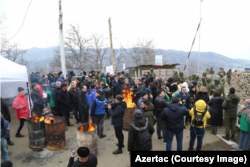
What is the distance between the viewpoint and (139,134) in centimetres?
322

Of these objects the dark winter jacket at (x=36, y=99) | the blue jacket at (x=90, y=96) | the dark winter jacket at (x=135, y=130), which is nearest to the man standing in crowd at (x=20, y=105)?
the dark winter jacket at (x=36, y=99)

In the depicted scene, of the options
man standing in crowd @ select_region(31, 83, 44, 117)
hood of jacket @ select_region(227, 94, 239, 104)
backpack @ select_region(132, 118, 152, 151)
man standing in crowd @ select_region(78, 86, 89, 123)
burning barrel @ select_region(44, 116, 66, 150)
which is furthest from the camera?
man standing in crowd @ select_region(78, 86, 89, 123)

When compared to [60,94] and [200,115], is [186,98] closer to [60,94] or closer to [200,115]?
[200,115]

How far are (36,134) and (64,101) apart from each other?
171cm

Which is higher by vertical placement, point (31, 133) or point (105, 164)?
point (31, 133)

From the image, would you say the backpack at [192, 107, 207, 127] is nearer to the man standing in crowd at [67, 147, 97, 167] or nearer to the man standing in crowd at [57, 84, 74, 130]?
the man standing in crowd at [67, 147, 97, 167]

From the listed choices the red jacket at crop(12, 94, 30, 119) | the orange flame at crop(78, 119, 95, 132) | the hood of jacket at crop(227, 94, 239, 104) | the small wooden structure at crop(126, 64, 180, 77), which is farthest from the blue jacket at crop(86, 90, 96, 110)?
the small wooden structure at crop(126, 64, 180, 77)

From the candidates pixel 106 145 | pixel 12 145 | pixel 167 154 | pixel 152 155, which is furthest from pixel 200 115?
pixel 12 145

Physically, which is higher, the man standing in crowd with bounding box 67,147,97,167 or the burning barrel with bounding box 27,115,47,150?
the man standing in crowd with bounding box 67,147,97,167

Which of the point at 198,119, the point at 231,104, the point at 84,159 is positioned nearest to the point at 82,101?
the point at 84,159

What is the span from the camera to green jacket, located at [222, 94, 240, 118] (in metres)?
5.15

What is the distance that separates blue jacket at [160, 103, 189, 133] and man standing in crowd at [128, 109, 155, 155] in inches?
35.3

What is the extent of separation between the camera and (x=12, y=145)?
549 centimetres

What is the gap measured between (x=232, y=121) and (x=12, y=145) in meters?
8.23
